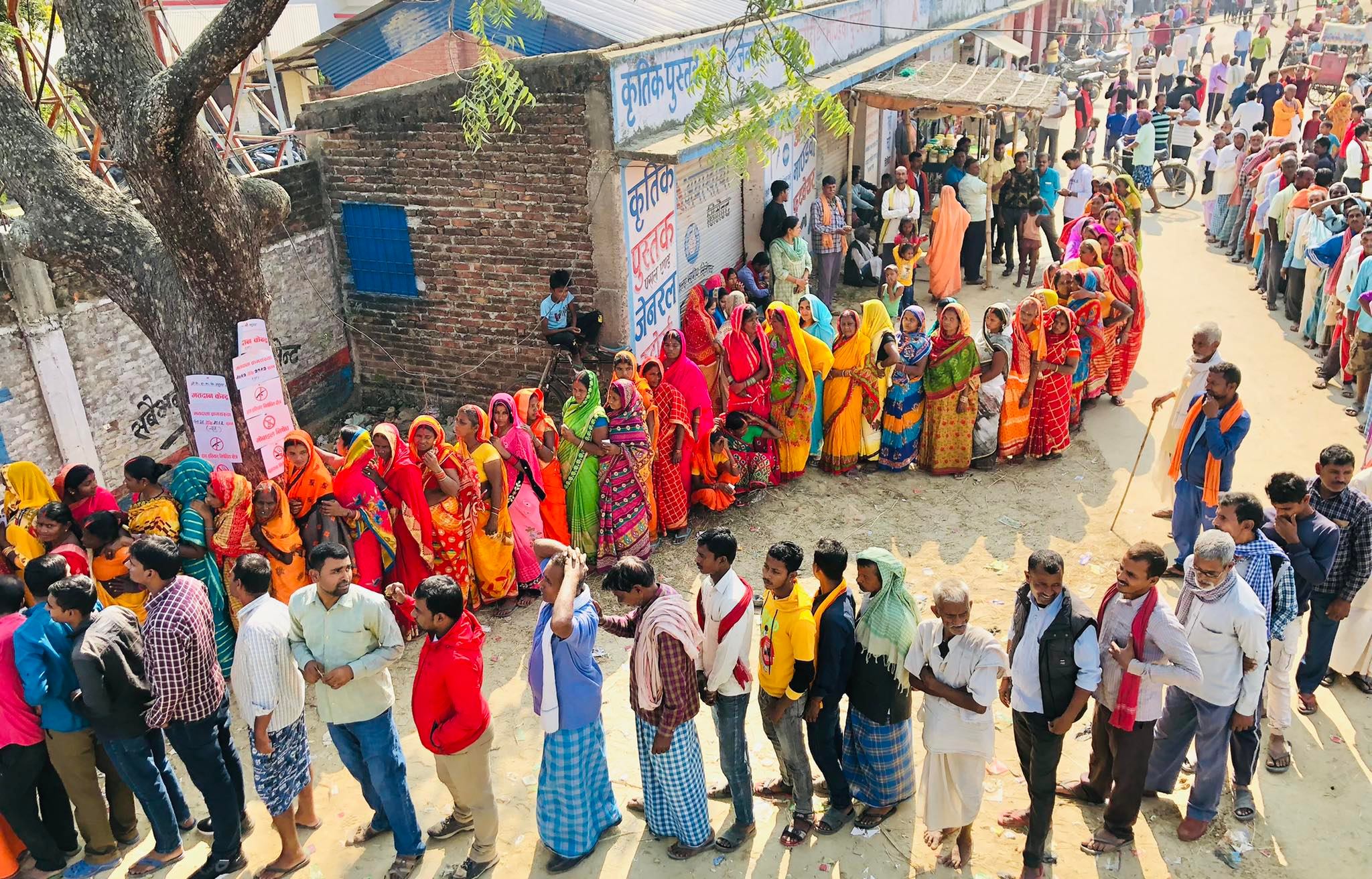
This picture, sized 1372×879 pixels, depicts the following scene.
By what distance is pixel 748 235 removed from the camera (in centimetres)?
1190

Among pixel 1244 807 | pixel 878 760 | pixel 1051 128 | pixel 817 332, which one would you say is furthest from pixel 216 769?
pixel 1051 128

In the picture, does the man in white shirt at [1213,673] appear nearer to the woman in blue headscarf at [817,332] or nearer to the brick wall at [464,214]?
→ the woman in blue headscarf at [817,332]

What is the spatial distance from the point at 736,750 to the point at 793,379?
3.83 metres

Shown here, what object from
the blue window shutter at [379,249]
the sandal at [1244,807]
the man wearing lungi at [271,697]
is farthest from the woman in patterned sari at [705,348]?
the sandal at [1244,807]

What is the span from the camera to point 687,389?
7.21m

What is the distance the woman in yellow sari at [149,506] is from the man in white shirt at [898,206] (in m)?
8.58

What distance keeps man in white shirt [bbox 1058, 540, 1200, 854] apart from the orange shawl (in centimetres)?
235

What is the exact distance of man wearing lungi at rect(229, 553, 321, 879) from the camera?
162 inches

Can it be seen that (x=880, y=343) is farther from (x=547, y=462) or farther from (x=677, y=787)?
(x=677, y=787)

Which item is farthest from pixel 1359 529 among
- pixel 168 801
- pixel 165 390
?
pixel 165 390

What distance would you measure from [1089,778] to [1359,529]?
5.83 feet

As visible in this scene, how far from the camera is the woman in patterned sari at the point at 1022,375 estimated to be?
7883mm

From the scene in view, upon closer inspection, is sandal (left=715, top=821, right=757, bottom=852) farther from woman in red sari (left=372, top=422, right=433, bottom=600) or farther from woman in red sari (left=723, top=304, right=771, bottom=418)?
woman in red sari (left=723, top=304, right=771, bottom=418)

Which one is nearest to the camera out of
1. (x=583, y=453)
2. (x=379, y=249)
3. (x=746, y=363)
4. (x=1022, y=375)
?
(x=583, y=453)
